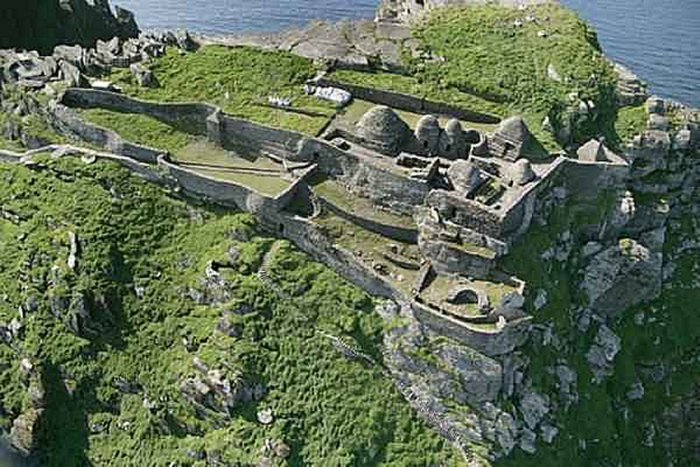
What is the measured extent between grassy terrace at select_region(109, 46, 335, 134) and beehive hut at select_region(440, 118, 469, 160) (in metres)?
7.05

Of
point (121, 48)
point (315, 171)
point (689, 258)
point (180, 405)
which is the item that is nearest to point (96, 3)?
point (121, 48)

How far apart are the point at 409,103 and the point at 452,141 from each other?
6320mm

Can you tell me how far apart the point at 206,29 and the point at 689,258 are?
5708 cm

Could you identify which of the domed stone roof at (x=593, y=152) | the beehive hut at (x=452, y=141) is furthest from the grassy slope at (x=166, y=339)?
the domed stone roof at (x=593, y=152)

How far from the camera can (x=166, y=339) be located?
4378cm

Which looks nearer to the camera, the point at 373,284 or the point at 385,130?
the point at 373,284

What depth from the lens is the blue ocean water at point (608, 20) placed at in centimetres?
8200

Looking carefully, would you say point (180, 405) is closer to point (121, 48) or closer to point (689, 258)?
point (121, 48)

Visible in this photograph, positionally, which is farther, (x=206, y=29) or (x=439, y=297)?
(x=206, y=29)

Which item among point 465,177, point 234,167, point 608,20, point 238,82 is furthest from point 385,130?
point 608,20

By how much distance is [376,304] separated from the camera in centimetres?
4141

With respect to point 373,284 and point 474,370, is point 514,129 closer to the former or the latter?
point 373,284

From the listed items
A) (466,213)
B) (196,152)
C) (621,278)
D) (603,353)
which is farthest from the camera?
(196,152)

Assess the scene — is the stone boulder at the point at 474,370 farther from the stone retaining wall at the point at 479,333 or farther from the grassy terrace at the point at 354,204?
the grassy terrace at the point at 354,204
